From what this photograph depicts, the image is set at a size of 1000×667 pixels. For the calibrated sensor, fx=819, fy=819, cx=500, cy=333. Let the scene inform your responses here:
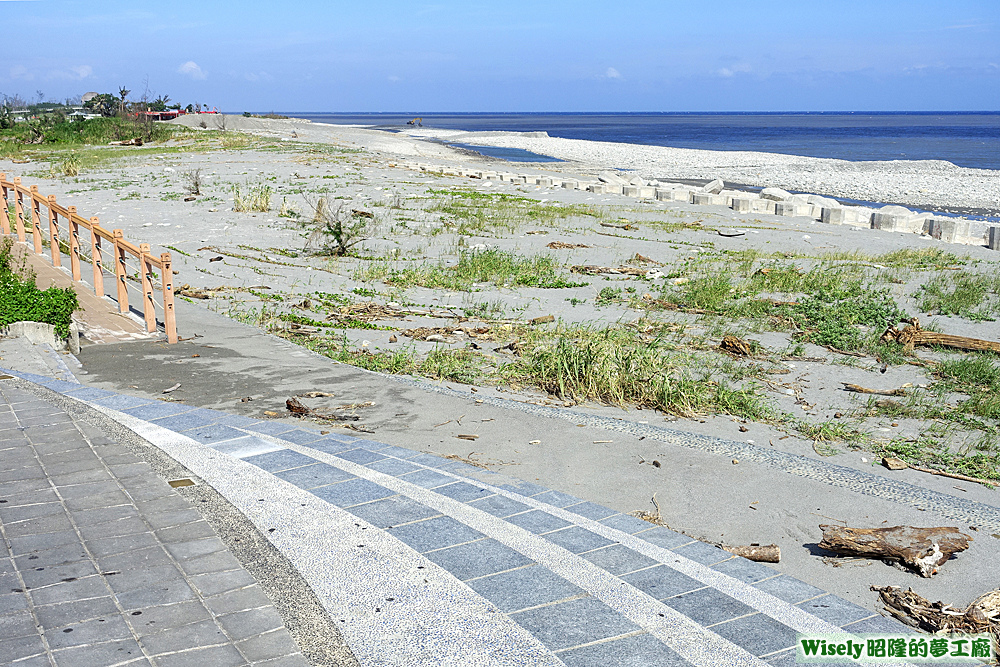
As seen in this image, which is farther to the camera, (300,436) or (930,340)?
(930,340)

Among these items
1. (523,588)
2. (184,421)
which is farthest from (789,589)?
(184,421)

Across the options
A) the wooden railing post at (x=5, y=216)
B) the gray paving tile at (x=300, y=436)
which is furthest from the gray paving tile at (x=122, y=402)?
the wooden railing post at (x=5, y=216)

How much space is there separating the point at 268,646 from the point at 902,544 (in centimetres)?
309

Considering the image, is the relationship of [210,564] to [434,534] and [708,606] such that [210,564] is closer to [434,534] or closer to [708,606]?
[434,534]

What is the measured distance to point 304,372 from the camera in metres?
7.16

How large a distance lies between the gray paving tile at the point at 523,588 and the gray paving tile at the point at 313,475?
1.34 metres

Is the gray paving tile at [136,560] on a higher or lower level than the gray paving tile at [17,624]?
lower

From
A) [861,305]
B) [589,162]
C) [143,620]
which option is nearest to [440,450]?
[143,620]

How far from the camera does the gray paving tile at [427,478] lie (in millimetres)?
4543

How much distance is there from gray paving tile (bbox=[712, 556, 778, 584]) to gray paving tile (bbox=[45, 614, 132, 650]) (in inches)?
97.0

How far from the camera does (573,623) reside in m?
3.15

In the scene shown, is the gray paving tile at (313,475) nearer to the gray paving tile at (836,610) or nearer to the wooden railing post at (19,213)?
the gray paving tile at (836,610)

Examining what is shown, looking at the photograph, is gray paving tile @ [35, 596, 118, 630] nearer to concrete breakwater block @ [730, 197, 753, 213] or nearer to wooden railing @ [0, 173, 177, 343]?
wooden railing @ [0, 173, 177, 343]

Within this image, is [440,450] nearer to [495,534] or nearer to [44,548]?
[495,534]
